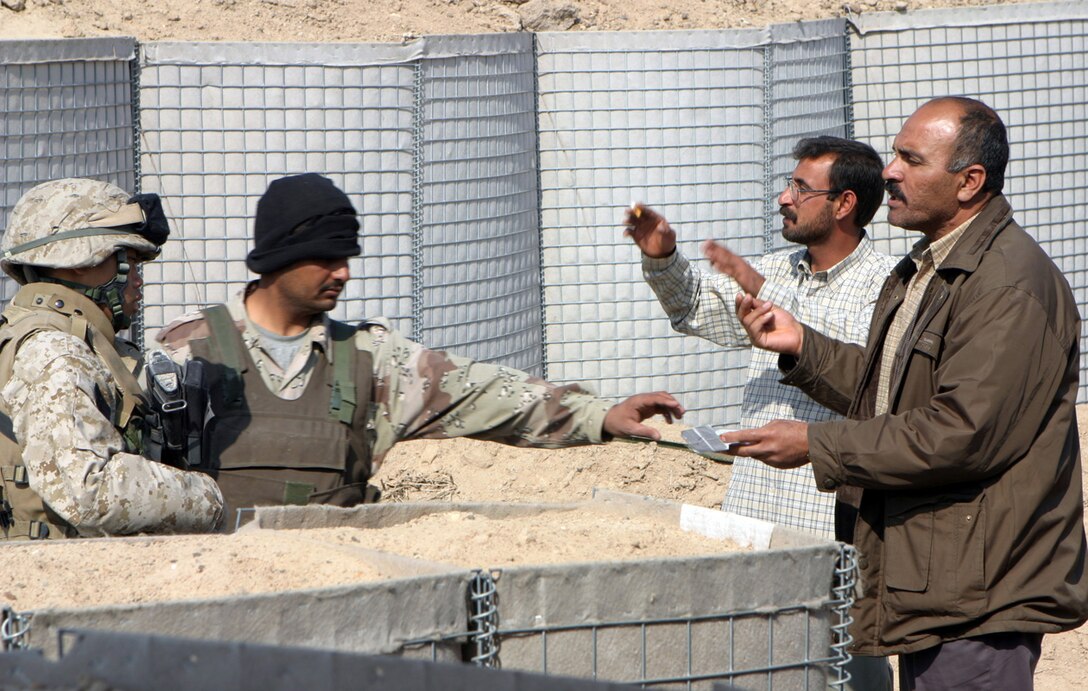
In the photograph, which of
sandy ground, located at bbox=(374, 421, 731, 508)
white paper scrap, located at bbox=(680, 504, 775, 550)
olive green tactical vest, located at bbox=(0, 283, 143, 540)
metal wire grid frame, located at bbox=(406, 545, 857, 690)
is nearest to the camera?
metal wire grid frame, located at bbox=(406, 545, 857, 690)

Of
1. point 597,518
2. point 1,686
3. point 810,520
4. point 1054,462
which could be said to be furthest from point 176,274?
point 1,686

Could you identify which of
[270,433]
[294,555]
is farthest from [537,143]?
[294,555]

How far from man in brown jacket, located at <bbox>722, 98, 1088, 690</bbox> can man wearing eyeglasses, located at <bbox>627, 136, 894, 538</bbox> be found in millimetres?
878

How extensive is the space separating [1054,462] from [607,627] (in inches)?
53.3

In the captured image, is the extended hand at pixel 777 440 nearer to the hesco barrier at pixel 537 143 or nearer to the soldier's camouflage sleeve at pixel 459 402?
the soldier's camouflage sleeve at pixel 459 402

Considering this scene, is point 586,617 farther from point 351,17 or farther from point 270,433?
point 351,17

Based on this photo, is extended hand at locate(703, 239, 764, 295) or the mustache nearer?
the mustache

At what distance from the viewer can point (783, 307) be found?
179 inches

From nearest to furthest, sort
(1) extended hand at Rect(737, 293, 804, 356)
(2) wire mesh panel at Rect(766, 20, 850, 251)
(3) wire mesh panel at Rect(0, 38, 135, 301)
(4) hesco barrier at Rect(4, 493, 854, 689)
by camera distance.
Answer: (4) hesco barrier at Rect(4, 493, 854, 689)
(1) extended hand at Rect(737, 293, 804, 356)
(3) wire mesh panel at Rect(0, 38, 135, 301)
(2) wire mesh panel at Rect(766, 20, 850, 251)

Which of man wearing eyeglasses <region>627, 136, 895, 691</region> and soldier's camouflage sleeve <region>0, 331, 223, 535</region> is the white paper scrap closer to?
soldier's camouflage sleeve <region>0, 331, 223, 535</region>

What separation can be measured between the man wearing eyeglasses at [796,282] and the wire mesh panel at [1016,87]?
428 cm

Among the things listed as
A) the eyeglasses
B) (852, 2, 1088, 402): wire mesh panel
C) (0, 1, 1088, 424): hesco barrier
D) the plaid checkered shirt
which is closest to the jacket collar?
the plaid checkered shirt

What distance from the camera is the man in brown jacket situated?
310cm

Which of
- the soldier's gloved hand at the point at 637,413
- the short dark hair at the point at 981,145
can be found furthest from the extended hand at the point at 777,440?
the short dark hair at the point at 981,145
